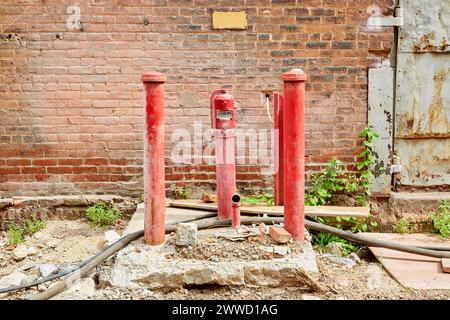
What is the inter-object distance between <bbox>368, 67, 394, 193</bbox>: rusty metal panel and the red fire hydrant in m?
1.92

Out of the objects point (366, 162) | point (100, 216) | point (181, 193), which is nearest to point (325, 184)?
point (366, 162)

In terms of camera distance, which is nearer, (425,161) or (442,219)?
(442,219)

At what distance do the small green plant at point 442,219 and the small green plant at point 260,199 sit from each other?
169 centimetres

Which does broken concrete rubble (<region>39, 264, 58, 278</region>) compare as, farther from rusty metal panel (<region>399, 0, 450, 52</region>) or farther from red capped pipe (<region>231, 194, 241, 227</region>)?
rusty metal panel (<region>399, 0, 450, 52</region>)

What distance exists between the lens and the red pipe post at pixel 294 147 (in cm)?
416

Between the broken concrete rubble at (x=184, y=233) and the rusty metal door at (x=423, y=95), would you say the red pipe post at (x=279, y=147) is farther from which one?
the rusty metal door at (x=423, y=95)

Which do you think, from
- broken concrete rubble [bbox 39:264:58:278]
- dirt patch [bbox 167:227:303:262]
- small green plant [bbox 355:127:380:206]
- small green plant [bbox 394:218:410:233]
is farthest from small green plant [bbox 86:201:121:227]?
small green plant [bbox 394:218:410:233]

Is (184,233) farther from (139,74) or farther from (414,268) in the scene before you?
(139,74)

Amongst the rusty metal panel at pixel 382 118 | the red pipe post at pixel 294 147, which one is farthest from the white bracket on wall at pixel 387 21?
the red pipe post at pixel 294 147

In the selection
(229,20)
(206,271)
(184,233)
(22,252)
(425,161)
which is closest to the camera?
(206,271)

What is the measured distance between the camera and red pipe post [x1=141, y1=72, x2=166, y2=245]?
4094 mm

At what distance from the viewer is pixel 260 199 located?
224 inches

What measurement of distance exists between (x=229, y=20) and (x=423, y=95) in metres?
2.17
